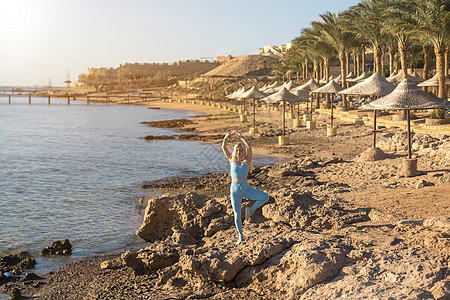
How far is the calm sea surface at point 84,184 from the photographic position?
12.0 metres

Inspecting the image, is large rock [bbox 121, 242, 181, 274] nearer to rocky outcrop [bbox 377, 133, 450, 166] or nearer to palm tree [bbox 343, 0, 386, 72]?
rocky outcrop [bbox 377, 133, 450, 166]


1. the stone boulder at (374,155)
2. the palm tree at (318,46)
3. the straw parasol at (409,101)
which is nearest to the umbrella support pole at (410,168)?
the straw parasol at (409,101)

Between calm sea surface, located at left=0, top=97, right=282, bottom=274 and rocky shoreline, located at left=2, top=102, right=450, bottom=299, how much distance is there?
168cm

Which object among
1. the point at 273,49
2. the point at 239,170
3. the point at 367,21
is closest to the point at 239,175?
the point at 239,170

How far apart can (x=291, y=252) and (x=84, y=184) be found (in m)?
13.5

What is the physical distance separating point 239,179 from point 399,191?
442 cm

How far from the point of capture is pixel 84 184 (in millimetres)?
19281

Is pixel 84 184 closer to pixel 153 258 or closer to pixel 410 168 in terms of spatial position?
pixel 153 258

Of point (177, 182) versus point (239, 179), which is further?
point (177, 182)

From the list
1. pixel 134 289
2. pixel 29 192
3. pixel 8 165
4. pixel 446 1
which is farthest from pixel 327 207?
pixel 8 165

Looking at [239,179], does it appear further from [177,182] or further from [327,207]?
[177,182]

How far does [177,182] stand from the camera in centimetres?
1789

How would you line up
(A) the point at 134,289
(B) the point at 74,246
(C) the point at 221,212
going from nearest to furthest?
(A) the point at 134,289, (C) the point at 221,212, (B) the point at 74,246

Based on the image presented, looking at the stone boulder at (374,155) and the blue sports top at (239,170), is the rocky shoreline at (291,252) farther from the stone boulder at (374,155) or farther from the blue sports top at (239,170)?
the stone boulder at (374,155)
